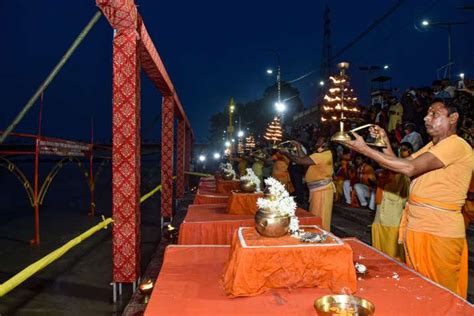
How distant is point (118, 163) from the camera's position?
5.16m

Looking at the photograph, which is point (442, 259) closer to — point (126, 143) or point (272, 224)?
point (272, 224)

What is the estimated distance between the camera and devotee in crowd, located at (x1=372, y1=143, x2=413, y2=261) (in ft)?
17.0

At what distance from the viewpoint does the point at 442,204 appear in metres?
3.23

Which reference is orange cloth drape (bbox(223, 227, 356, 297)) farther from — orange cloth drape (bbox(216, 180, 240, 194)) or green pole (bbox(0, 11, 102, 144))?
orange cloth drape (bbox(216, 180, 240, 194))

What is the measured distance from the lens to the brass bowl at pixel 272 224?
10.7 feet

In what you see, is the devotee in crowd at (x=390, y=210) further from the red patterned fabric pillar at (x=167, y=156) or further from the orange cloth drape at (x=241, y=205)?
the red patterned fabric pillar at (x=167, y=156)

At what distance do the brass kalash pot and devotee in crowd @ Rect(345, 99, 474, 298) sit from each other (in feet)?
3.42

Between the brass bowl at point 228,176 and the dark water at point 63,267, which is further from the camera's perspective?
the brass bowl at point 228,176

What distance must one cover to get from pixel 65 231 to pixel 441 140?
10.2 metres

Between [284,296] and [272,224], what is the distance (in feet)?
2.09

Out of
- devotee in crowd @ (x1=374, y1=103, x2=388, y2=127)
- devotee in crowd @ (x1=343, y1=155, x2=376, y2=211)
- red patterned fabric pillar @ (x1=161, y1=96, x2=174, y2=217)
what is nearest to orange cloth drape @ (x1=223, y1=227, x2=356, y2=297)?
devotee in crowd @ (x1=343, y1=155, x2=376, y2=211)

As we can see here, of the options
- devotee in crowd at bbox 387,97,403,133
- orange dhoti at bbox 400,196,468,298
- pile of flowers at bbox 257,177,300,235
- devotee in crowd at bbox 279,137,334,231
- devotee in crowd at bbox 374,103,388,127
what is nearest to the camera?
orange dhoti at bbox 400,196,468,298

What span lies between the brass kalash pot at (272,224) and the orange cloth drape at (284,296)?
0.51m

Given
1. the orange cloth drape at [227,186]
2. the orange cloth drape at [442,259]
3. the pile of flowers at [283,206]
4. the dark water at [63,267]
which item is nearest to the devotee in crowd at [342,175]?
the orange cloth drape at [227,186]
